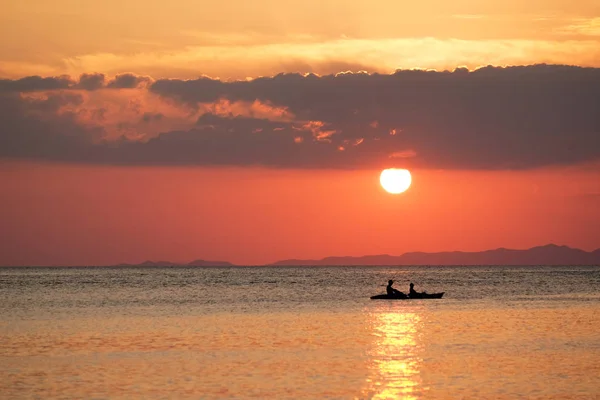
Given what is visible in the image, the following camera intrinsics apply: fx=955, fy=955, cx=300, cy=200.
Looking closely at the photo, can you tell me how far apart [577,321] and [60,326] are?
28.8 m

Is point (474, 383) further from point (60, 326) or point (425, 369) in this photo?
point (60, 326)

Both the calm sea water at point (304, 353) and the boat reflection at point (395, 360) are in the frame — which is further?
the calm sea water at point (304, 353)

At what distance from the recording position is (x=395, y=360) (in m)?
36.4

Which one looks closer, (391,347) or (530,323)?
(391,347)

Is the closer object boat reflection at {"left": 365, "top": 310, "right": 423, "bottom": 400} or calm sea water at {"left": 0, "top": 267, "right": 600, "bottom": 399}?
boat reflection at {"left": 365, "top": 310, "right": 423, "bottom": 400}

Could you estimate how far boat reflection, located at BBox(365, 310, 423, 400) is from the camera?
29.2 meters

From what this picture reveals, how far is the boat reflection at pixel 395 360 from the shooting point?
2925 centimetres

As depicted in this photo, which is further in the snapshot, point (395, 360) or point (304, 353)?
point (304, 353)

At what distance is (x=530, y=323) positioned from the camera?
5253 cm

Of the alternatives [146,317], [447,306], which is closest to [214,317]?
[146,317]

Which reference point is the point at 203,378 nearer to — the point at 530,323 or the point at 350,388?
the point at 350,388

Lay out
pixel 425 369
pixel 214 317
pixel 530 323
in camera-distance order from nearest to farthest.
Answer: pixel 425 369
pixel 530 323
pixel 214 317

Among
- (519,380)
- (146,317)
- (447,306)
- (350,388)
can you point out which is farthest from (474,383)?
(447,306)

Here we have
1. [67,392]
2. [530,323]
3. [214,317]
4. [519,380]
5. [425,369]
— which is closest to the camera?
[67,392]
